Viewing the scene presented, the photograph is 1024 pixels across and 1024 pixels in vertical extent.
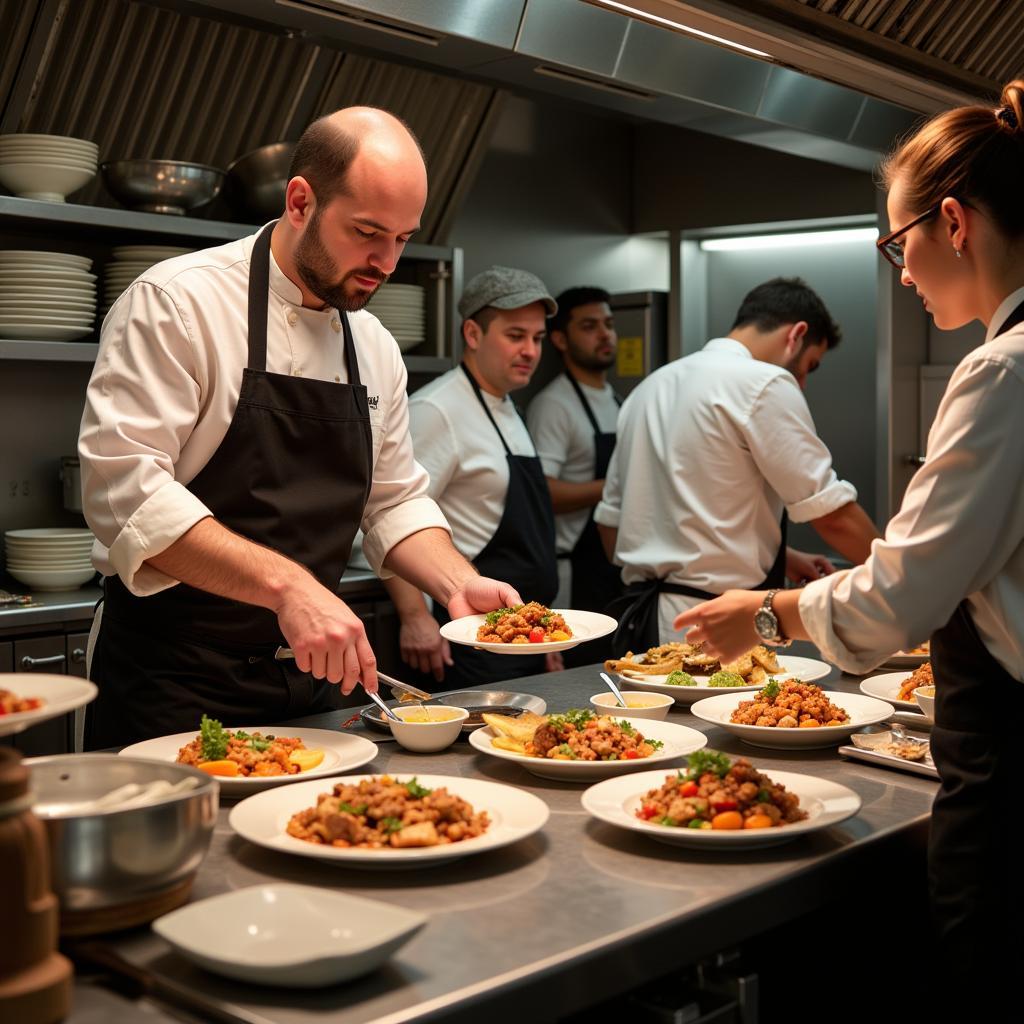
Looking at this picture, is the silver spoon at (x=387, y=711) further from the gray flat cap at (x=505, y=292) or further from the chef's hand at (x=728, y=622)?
the gray flat cap at (x=505, y=292)

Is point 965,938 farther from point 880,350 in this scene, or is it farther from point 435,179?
point 880,350

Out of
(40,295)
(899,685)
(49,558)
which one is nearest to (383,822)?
(899,685)

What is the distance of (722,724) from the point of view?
199 centimetres

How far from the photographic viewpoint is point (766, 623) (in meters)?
1.79

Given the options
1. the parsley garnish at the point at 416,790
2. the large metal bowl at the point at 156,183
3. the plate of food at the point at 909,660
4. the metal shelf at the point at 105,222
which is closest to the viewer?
the parsley garnish at the point at 416,790

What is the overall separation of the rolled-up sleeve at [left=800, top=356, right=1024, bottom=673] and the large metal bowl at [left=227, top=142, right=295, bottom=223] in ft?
9.13

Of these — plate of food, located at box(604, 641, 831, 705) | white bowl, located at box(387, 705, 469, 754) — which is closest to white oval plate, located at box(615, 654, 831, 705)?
plate of food, located at box(604, 641, 831, 705)

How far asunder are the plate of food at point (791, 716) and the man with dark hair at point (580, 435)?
2639 mm

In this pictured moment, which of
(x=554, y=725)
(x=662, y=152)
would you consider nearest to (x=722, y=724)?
(x=554, y=725)

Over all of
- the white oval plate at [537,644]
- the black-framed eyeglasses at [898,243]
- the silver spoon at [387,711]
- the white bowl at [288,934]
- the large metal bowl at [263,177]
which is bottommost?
the white bowl at [288,934]

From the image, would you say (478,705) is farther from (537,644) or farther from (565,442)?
(565,442)

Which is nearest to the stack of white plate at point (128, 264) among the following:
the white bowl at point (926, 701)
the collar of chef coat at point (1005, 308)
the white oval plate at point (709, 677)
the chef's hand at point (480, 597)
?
the chef's hand at point (480, 597)

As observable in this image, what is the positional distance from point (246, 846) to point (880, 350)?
4.36 metres

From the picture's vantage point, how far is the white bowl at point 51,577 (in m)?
3.56
